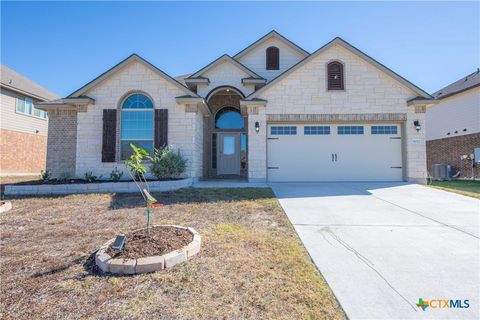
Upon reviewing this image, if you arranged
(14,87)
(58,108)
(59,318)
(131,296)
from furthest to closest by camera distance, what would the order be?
(14,87), (58,108), (131,296), (59,318)

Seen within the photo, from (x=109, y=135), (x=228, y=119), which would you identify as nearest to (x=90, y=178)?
(x=109, y=135)

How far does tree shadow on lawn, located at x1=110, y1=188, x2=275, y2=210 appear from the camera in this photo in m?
7.00

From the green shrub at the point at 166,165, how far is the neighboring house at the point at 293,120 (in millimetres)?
626

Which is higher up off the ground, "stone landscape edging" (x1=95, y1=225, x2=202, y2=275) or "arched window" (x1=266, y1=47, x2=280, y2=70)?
"arched window" (x1=266, y1=47, x2=280, y2=70)

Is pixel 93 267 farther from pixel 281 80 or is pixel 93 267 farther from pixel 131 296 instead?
pixel 281 80

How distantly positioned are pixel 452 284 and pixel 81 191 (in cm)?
989

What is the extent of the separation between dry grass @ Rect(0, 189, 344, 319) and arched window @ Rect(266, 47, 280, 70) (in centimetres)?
1116

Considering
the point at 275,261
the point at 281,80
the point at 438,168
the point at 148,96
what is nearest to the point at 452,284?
the point at 275,261

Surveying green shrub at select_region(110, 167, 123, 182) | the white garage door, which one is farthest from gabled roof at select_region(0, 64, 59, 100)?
the white garage door

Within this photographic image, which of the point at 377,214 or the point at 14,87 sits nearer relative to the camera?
the point at 377,214

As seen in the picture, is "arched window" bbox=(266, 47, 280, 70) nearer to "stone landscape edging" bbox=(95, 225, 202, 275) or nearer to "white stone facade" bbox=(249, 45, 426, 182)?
"white stone facade" bbox=(249, 45, 426, 182)

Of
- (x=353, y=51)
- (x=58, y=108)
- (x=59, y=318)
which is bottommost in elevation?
(x=59, y=318)

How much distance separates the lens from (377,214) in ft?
18.6

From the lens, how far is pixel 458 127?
15.5 metres
